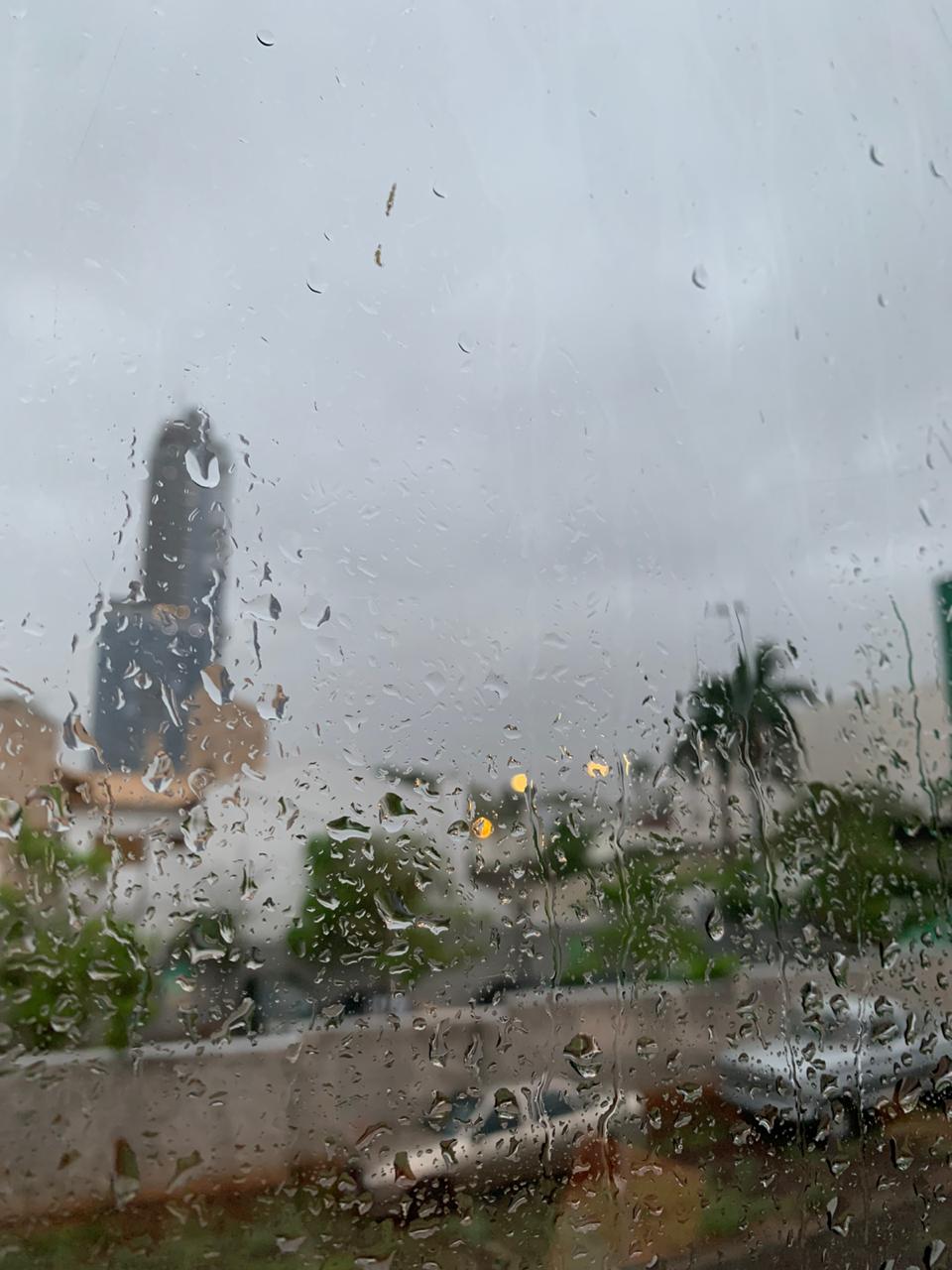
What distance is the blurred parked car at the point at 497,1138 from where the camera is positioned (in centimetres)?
91

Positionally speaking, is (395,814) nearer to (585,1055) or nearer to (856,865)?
(585,1055)

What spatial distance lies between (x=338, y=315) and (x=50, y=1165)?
928 mm

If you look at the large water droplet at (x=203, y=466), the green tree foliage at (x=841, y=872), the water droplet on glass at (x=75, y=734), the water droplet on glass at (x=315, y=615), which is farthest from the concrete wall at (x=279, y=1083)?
the large water droplet at (x=203, y=466)

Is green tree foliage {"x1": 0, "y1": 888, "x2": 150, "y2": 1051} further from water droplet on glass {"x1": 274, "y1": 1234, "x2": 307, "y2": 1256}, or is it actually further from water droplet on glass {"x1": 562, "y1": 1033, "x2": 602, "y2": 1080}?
water droplet on glass {"x1": 562, "y1": 1033, "x2": 602, "y2": 1080}

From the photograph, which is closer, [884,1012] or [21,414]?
[21,414]

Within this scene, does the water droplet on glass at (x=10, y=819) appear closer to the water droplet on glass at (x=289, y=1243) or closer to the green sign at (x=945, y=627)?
the water droplet on glass at (x=289, y=1243)

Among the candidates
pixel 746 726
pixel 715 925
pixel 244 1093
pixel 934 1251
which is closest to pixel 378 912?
pixel 244 1093

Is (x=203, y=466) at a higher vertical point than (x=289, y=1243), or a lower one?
higher

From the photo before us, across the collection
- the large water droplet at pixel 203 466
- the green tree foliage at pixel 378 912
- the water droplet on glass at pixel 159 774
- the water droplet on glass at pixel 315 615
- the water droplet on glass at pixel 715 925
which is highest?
the large water droplet at pixel 203 466

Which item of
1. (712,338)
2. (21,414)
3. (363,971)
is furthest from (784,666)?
(21,414)

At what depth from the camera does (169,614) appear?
0.93m

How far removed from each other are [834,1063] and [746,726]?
46cm

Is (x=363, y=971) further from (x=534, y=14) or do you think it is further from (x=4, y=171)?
(x=534, y=14)

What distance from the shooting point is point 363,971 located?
93 cm
